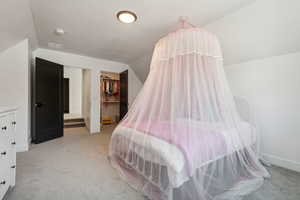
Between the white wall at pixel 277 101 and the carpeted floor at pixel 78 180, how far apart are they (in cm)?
30

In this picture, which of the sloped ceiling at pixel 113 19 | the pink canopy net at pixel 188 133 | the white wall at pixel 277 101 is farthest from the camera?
the white wall at pixel 277 101

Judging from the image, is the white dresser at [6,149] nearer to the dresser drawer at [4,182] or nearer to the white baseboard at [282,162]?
the dresser drawer at [4,182]

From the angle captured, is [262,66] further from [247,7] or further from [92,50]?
[92,50]

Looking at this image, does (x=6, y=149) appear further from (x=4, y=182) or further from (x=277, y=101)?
(x=277, y=101)

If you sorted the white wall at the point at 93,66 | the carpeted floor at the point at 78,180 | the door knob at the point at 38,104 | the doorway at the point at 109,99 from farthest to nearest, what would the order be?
the doorway at the point at 109,99
the white wall at the point at 93,66
the door knob at the point at 38,104
the carpeted floor at the point at 78,180

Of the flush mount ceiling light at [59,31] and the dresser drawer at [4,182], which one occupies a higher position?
the flush mount ceiling light at [59,31]

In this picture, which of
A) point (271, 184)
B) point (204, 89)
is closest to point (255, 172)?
point (271, 184)

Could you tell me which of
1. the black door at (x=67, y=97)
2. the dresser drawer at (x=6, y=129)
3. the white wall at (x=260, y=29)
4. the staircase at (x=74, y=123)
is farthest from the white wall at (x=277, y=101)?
the black door at (x=67, y=97)

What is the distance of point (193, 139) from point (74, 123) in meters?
5.06

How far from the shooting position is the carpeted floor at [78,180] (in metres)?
1.50

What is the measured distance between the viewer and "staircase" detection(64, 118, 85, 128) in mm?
5009

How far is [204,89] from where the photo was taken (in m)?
1.63

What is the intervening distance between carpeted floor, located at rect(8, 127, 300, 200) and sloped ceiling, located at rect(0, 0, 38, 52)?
2072 millimetres

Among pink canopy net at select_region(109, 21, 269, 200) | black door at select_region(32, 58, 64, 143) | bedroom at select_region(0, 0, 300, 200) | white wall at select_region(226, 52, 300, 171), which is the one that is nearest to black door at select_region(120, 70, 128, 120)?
bedroom at select_region(0, 0, 300, 200)
